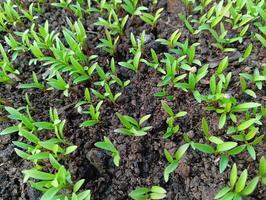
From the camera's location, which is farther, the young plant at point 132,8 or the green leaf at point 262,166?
the young plant at point 132,8

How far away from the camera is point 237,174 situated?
190cm

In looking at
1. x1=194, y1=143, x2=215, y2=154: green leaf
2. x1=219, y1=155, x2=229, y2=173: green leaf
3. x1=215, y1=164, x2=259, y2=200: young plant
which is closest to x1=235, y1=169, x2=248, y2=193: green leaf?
x1=215, y1=164, x2=259, y2=200: young plant

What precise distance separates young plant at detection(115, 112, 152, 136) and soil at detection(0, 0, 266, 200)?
2.4 inches

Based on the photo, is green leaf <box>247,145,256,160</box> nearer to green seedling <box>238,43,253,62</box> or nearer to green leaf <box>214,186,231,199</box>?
green leaf <box>214,186,231,199</box>

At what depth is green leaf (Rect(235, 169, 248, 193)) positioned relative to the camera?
1735mm

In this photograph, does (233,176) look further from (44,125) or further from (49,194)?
(44,125)

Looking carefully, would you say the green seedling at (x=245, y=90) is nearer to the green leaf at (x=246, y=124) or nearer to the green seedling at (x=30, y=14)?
the green leaf at (x=246, y=124)

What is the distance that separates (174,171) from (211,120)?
365mm

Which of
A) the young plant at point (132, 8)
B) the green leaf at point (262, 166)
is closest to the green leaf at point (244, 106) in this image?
the green leaf at point (262, 166)

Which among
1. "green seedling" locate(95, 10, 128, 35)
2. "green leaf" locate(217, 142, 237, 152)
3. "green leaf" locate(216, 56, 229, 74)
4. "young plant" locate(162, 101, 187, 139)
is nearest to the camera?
"green leaf" locate(217, 142, 237, 152)

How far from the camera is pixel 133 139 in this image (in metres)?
2.10

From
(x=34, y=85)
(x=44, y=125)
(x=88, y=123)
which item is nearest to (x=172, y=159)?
(x=88, y=123)

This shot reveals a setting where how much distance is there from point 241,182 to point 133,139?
0.64 meters

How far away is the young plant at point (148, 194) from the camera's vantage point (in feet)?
6.06
